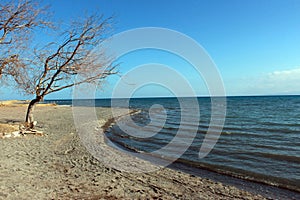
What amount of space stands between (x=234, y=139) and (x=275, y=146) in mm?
2776

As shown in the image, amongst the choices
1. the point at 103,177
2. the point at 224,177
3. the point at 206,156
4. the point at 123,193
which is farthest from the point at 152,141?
the point at 123,193

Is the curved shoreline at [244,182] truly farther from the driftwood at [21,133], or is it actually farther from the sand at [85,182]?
the driftwood at [21,133]

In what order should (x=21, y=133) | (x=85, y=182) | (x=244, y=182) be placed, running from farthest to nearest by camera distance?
(x=21, y=133)
(x=244, y=182)
(x=85, y=182)

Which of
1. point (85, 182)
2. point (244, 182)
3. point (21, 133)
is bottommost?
point (244, 182)

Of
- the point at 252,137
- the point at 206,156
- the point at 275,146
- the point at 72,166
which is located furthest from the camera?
the point at 252,137

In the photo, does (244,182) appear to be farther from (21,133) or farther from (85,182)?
(21,133)

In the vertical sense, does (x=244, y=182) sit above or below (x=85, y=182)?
below

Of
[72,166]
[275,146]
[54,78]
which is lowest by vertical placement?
[275,146]

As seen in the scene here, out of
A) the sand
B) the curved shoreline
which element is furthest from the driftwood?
the curved shoreline

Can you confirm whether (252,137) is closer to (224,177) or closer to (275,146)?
(275,146)

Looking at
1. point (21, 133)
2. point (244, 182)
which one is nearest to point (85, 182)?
point (244, 182)

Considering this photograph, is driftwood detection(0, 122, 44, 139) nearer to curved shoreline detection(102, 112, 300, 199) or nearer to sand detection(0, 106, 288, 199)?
sand detection(0, 106, 288, 199)

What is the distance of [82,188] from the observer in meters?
5.85

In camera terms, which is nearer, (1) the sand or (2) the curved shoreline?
(1) the sand
